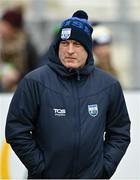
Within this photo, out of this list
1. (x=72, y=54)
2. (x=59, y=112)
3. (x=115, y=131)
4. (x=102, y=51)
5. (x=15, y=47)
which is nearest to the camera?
(x=59, y=112)

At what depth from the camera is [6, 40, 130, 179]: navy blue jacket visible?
4887mm

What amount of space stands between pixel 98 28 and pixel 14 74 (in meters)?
1.05

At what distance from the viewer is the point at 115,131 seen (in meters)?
5.20

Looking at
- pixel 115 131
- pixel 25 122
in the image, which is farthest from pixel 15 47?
pixel 25 122

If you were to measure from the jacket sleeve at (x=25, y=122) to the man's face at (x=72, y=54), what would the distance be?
274 mm

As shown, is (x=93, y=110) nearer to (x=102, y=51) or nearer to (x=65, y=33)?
(x=65, y=33)

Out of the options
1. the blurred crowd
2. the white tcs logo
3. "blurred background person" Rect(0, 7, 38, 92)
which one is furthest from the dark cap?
"blurred background person" Rect(0, 7, 38, 92)

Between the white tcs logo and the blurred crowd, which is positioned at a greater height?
the white tcs logo

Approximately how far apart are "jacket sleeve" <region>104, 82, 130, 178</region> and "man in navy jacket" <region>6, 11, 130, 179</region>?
45mm

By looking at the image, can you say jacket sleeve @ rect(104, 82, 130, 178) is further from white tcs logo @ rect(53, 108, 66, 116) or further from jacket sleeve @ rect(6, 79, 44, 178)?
jacket sleeve @ rect(6, 79, 44, 178)

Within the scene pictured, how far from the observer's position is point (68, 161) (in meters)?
4.91

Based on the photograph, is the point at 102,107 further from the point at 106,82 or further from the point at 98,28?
the point at 98,28

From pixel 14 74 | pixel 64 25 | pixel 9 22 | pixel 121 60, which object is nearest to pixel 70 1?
pixel 121 60

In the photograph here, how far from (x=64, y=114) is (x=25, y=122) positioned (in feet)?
0.84
